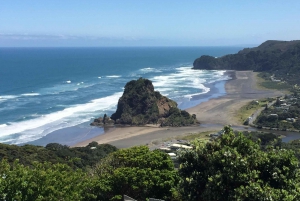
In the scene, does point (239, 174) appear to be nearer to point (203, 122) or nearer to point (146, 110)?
Answer: point (203, 122)

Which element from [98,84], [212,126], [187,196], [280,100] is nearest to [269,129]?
[212,126]

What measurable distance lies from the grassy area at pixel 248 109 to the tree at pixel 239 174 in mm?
38294

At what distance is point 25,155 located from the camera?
27.8m

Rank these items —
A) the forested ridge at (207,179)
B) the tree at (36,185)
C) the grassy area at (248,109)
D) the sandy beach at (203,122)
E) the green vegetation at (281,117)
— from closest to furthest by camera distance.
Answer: the forested ridge at (207,179), the tree at (36,185), the sandy beach at (203,122), the green vegetation at (281,117), the grassy area at (248,109)

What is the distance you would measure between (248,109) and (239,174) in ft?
156

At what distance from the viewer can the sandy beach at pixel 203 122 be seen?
4325 cm

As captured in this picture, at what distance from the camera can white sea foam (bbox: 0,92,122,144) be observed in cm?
4405

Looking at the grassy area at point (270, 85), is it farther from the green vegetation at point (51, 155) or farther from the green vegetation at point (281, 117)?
the green vegetation at point (51, 155)

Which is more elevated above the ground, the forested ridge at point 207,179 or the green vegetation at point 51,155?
the forested ridge at point 207,179

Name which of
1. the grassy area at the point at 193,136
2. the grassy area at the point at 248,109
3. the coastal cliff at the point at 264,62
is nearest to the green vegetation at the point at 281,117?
the grassy area at the point at 248,109

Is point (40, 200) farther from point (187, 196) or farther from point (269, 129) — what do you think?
point (269, 129)

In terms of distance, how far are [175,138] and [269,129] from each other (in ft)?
41.7

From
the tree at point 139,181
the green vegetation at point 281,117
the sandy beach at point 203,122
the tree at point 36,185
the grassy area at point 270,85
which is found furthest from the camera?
the grassy area at point 270,85

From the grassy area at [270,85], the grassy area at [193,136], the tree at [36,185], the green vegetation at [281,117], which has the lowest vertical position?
the grassy area at [193,136]
